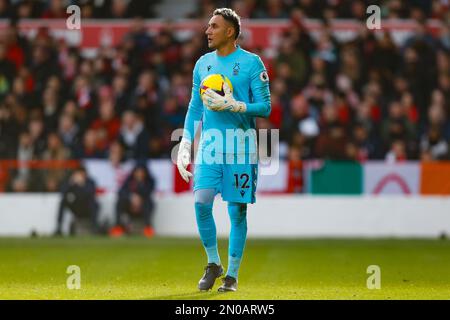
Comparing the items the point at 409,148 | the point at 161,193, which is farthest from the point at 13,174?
the point at 409,148

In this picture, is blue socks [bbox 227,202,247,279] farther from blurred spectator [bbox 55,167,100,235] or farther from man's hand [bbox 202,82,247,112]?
blurred spectator [bbox 55,167,100,235]

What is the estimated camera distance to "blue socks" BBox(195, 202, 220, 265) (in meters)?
10.7

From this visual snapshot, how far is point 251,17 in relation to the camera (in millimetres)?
23391

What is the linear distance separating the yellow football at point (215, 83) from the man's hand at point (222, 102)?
5 cm

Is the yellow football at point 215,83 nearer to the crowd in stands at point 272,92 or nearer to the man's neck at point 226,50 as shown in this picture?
the man's neck at point 226,50

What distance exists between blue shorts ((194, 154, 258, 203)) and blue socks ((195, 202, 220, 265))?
7.2 inches

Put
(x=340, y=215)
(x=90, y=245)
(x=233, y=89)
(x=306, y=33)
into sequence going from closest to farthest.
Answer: (x=233, y=89) < (x=90, y=245) < (x=340, y=215) < (x=306, y=33)

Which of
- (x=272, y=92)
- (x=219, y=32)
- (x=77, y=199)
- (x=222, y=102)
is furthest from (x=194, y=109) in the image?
(x=272, y=92)

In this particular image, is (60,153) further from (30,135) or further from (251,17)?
(251,17)

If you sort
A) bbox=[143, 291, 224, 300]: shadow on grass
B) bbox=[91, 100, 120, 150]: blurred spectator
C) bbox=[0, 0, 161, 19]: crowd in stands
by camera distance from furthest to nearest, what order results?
bbox=[0, 0, 161, 19]: crowd in stands < bbox=[91, 100, 120, 150]: blurred spectator < bbox=[143, 291, 224, 300]: shadow on grass

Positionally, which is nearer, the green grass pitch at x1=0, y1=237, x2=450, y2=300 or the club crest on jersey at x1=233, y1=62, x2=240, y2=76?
the green grass pitch at x1=0, y1=237, x2=450, y2=300

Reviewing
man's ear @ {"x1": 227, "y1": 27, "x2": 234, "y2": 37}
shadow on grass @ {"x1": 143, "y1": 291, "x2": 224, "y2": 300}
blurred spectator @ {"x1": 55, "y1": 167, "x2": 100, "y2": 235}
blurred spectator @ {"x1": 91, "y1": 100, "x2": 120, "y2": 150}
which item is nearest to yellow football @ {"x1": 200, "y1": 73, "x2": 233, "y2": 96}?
man's ear @ {"x1": 227, "y1": 27, "x2": 234, "y2": 37}

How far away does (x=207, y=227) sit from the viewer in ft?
35.5

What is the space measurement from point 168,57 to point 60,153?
3214mm
